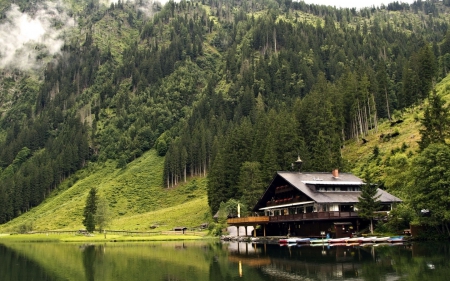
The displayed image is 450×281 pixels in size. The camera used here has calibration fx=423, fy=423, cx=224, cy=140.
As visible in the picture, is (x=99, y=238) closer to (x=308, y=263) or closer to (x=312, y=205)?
(x=312, y=205)

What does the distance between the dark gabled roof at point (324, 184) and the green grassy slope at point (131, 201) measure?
126ft

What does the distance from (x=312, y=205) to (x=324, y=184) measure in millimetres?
5152

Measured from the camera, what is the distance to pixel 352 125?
394 ft

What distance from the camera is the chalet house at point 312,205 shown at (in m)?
63.7

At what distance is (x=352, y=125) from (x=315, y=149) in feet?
122

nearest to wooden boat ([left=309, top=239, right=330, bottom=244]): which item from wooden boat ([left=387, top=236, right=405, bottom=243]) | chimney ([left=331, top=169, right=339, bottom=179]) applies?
wooden boat ([left=387, top=236, right=405, bottom=243])

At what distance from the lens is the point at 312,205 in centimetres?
6594

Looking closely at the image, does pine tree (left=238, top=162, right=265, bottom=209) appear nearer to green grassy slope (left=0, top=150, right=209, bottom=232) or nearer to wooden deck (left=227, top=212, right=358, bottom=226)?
wooden deck (left=227, top=212, right=358, bottom=226)

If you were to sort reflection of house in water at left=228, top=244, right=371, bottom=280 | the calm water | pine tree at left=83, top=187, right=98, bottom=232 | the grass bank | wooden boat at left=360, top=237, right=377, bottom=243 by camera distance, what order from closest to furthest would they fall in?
the calm water
reflection of house in water at left=228, top=244, right=371, bottom=280
wooden boat at left=360, top=237, right=377, bottom=243
the grass bank
pine tree at left=83, top=187, right=98, bottom=232

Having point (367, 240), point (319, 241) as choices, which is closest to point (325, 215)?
point (319, 241)

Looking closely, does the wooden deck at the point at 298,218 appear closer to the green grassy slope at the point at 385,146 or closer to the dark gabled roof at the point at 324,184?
the dark gabled roof at the point at 324,184

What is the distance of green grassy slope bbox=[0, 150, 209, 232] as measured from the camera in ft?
372

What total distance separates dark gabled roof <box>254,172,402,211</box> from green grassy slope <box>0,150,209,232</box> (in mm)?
38436

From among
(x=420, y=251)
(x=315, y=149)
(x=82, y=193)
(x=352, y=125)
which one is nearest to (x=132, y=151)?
(x=82, y=193)
